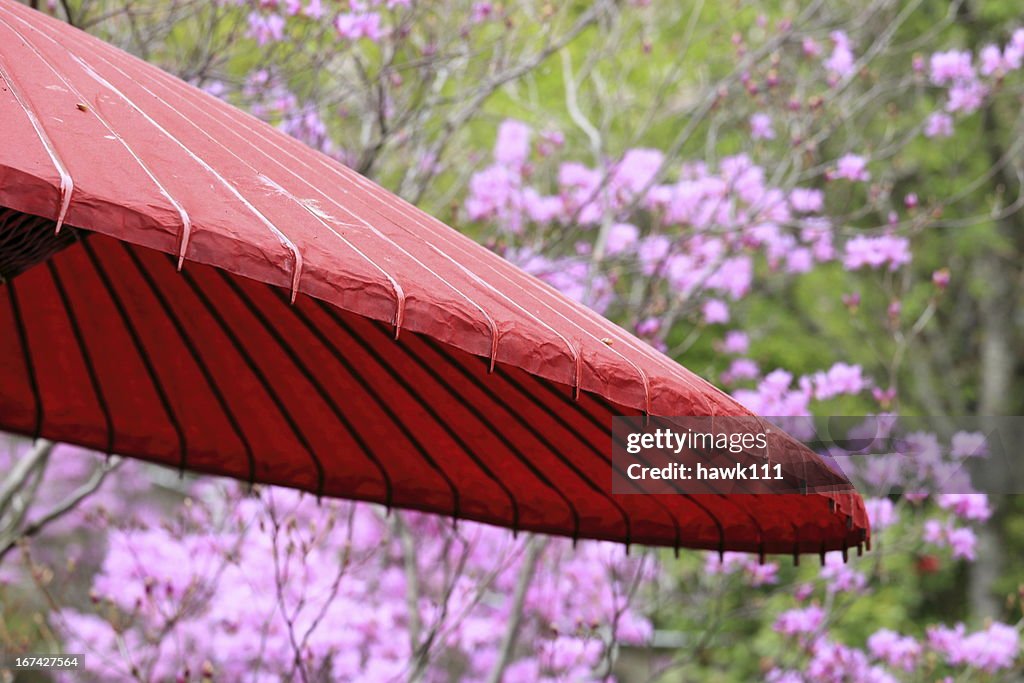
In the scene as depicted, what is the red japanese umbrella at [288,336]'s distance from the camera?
1319 mm

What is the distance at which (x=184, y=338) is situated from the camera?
8.34 ft

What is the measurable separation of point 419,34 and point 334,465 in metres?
3.28

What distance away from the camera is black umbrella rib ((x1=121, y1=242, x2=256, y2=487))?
2463 mm

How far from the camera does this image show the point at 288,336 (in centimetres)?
247

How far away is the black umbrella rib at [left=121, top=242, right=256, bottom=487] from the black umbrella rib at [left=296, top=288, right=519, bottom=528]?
0.27m

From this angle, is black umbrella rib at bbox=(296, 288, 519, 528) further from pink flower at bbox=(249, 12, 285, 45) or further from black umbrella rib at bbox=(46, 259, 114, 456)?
pink flower at bbox=(249, 12, 285, 45)

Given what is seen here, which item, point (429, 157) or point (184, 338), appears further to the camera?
point (429, 157)

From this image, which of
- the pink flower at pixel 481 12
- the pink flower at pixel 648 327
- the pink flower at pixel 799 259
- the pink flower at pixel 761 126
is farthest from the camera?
the pink flower at pixel 799 259

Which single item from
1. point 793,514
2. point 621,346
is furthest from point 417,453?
point 621,346

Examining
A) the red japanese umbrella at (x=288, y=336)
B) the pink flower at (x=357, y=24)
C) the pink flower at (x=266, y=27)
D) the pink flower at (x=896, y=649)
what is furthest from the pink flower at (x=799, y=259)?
the red japanese umbrella at (x=288, y=336)

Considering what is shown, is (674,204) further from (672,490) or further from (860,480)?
(672,490)

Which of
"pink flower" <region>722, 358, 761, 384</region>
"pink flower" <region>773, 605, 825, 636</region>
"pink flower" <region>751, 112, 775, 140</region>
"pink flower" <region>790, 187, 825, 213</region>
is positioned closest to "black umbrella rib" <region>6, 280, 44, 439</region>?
"pink flower" <region>773, 605, 825, 636</region>

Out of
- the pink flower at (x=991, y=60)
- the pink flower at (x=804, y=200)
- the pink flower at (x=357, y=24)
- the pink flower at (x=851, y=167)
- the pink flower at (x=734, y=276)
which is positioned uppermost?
the pink flower at (x=991, y=60)

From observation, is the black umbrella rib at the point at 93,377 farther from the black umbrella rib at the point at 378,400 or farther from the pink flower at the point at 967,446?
the pink flower at the point at 967,446
